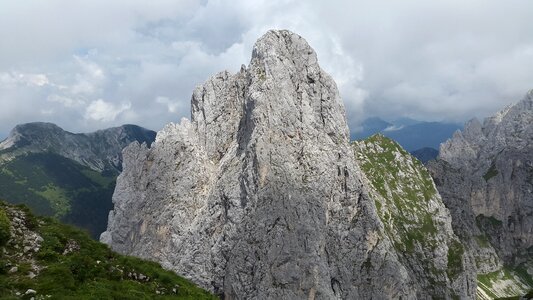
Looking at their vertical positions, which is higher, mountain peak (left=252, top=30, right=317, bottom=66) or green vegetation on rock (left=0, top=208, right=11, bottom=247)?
mountain peak (left=252, top=30, right=317, bottom=66)

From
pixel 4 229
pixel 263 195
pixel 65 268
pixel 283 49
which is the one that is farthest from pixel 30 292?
pixel 283 49

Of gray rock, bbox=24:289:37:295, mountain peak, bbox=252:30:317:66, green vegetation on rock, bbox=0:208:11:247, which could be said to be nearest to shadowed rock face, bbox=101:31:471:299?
mountain peak, bbox=252:30:317:66

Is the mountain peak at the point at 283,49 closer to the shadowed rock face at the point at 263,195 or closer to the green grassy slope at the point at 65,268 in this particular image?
the shadowed rock face at the point at 263,195

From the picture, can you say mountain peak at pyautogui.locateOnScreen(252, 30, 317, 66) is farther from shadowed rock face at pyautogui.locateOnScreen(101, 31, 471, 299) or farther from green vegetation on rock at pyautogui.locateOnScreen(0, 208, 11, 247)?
green vegetation on rock at pyautogui.locateOnScreen(0, 208, 11, 247)

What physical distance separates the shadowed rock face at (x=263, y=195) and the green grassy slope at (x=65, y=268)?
105678 mm

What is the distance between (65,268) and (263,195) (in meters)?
113

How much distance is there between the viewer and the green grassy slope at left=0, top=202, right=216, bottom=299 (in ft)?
86.2

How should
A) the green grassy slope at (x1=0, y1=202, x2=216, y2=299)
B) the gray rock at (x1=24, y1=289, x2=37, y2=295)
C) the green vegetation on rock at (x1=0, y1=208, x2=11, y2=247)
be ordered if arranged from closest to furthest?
the gray rock at (x1=24, y1=289, x2=37, y2=295), the green grassy slope at (x1=0, y1=202, x2=216, y2=299), the green vegetation on rock at (x1=0, y1=208, x2=11, y2=247)

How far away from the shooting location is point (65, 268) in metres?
28.1

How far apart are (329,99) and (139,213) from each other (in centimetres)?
7852

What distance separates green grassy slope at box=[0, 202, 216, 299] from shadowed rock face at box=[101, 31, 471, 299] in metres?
106

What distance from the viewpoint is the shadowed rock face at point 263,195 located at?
456ft

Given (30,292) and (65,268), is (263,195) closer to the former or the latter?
(65,268)

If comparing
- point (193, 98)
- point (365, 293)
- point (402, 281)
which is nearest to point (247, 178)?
point (193, 98)
